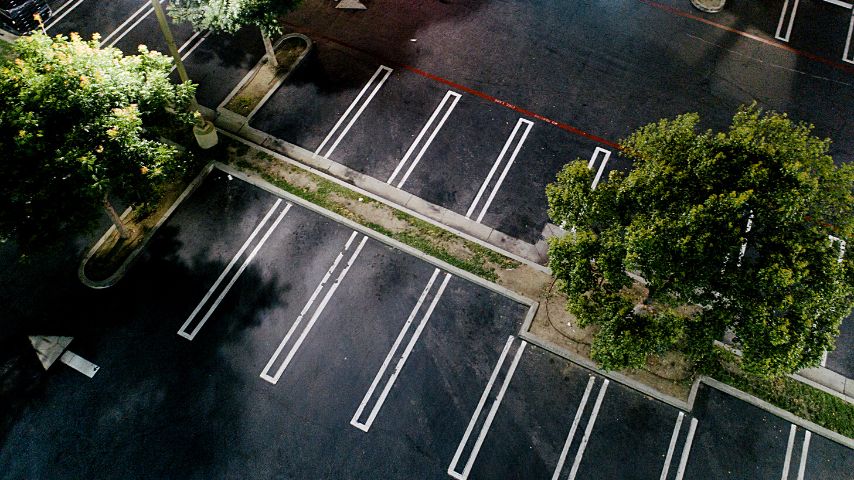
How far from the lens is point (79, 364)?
17.3m

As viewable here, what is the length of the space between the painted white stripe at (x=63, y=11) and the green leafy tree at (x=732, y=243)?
24.7 meters

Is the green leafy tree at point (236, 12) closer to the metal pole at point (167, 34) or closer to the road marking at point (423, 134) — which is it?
the metal pole at point (167, 34)

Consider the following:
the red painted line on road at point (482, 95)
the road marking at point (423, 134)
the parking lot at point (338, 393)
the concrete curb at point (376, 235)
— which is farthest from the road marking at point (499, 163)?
the parking lot at point (338, 393)

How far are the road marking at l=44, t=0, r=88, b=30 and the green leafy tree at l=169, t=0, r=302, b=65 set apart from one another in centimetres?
836

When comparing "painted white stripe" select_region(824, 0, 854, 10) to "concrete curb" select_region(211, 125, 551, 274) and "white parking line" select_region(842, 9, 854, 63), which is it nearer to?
"white parking line" select_region(842, 9, 854, 63)

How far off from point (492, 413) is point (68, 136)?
1346cm

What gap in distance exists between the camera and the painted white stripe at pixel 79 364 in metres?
17.2

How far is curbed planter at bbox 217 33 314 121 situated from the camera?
73.2ft

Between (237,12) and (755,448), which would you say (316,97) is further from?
(755,448)

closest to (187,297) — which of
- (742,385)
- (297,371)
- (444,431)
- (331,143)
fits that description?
(297,371)

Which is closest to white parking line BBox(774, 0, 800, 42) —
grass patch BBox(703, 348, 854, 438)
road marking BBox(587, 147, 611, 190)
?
road marking BBox(587, 147, 611, 190)

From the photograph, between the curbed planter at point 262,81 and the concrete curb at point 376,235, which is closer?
the concrete curb at point 376,235

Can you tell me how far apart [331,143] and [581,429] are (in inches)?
516

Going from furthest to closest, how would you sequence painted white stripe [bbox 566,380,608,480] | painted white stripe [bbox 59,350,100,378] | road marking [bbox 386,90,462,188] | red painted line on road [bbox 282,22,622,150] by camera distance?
red painted line on road [bbox 282,22,622,150] → road marking [bbox 386,90,462,188] → painted white stripe [bbox 59,350,100,378] → painted white stripe [bbox 566,380,608,480]
